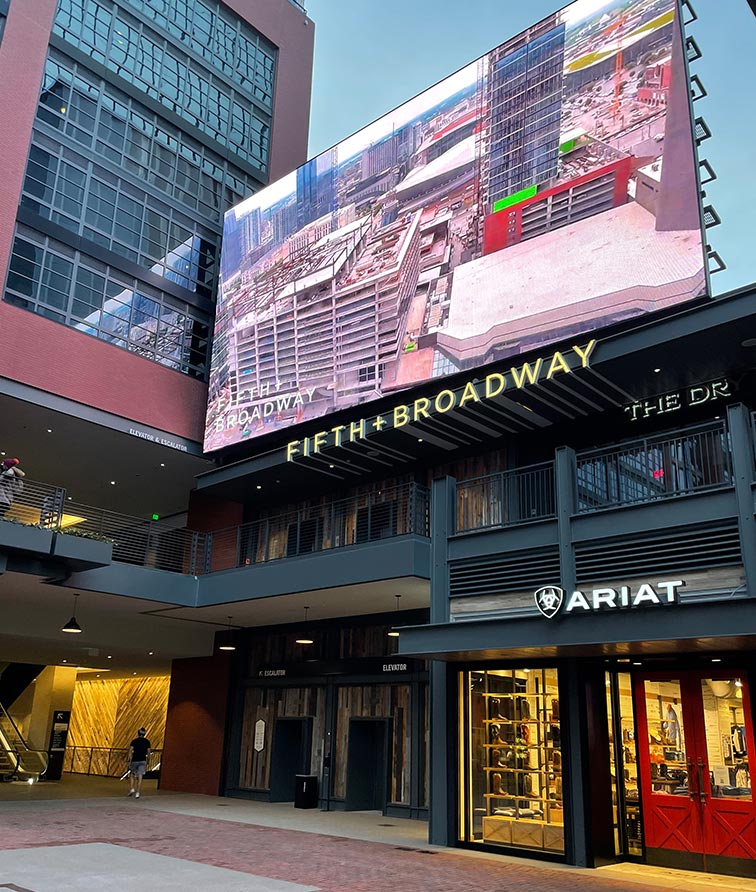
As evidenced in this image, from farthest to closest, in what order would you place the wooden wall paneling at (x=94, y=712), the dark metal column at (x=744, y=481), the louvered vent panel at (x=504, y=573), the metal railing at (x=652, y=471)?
the wooden wall paneling at (x=94, y=712) → the metal railing at (x=652, y=471) → the louvered vent panel at (x=504, y=573) → the dark metal column at (x=744, y=481)

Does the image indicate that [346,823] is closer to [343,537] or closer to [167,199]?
[343,537]

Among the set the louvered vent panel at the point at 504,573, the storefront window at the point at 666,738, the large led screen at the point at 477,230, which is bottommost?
the storefront window at the point at 666,738

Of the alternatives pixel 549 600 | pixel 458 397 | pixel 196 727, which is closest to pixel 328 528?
pixel 458 397

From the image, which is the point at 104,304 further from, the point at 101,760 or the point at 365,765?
the point at 101,760

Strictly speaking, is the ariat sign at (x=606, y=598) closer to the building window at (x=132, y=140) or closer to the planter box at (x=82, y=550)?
the planter box at (x=82, y=550)

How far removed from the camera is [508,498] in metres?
17.0

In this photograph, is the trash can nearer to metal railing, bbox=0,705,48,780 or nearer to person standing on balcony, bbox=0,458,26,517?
person standing on balcony, bbox=0,458,26,517

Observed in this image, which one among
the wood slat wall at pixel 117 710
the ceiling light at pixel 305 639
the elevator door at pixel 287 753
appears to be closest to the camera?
the ceiling light at pixel 305 639

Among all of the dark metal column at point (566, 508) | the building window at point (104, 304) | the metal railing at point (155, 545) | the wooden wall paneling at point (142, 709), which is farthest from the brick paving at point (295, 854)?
the wooden wall paneling at point (142, 709)

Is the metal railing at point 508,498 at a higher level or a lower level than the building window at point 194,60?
lower

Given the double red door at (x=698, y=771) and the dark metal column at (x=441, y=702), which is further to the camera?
the dark metal column at (x=441, y=702)

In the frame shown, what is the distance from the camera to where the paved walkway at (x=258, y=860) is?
10.1 meters

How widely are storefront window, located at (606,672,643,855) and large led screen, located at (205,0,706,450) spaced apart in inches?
267

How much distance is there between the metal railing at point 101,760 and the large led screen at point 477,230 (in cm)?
1691
